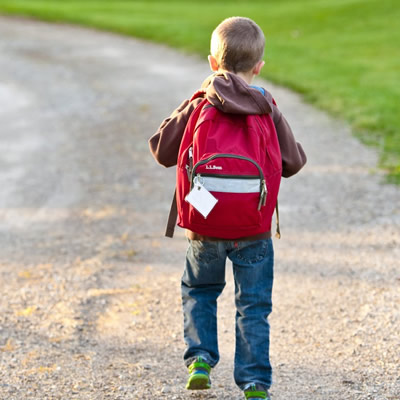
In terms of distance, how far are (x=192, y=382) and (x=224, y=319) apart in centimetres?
108

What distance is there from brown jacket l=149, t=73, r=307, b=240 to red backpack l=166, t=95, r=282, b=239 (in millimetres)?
50

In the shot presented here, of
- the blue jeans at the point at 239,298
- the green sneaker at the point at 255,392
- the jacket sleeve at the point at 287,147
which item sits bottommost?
the green sneaker at the point at 255,392

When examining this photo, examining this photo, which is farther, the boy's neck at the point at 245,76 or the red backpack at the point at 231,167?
the boy's neck at the point at 245,76

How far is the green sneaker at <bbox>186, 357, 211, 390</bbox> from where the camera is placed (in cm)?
318

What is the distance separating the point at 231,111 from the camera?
114 inches

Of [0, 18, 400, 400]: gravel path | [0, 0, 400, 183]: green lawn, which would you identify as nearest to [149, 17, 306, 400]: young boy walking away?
[0, 18, 400, 400]: gravel path

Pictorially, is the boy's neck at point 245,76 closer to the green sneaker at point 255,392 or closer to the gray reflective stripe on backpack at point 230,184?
the gray reflective stripe on backpack at point 230,184

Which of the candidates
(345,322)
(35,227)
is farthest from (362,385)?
(35,227)

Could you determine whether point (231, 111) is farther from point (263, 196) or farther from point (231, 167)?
point (263, 196)

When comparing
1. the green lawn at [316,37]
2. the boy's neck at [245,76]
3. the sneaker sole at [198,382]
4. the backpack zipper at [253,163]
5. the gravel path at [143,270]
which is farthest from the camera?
the green lawn at [316,37]

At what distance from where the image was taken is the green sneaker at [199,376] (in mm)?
3184

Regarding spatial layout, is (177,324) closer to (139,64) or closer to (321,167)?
(321,167)

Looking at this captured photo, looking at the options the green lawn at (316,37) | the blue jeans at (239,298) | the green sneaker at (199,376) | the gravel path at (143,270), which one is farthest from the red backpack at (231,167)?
the green lawn at (316,37)

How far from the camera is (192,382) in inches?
125
